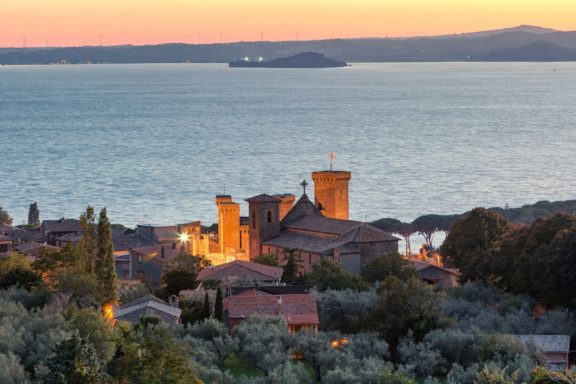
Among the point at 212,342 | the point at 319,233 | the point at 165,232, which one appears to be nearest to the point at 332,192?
the point at 319,233

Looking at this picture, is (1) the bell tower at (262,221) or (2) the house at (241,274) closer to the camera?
(2) the house at (241,274)

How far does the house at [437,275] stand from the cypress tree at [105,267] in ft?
36.3

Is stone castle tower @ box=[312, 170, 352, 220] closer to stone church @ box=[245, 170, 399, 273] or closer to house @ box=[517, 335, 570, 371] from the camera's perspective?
stone church @ box=[245, 170, 399, 273]

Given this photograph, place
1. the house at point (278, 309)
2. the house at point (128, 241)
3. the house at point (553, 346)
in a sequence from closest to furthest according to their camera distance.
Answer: the house at point (553, 346) < the house at point (278, 309) < the house at point (128, 241)

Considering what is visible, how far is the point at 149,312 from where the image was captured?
26.7 metres

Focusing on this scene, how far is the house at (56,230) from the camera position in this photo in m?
48.2

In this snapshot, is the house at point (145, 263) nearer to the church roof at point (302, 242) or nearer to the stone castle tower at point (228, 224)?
the church roof at point (302, 242)

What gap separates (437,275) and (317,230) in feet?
18.9

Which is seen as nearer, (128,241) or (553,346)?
(553,346)

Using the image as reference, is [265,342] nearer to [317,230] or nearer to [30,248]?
[317,230]

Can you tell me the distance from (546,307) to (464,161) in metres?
70.3

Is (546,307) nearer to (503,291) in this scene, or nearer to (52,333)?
(503,291)

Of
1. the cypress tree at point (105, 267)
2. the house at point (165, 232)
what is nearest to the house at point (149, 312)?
the cypress tree at point (105, 267)

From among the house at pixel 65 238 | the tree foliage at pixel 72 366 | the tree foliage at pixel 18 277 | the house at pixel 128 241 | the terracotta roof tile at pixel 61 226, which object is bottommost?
the house at pixel 128 241
